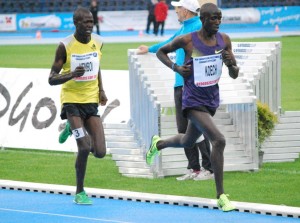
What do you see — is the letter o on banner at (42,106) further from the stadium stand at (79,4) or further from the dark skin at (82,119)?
the stadium stand at (79,4)

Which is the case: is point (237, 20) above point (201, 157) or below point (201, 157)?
above

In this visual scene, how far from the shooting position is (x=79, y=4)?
49.7 metres

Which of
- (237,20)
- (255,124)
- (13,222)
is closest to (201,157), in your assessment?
(255,124)

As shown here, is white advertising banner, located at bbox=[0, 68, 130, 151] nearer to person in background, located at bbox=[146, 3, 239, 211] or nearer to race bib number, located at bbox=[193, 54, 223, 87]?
person in background, located at bbox=[146, 3, 239, 211]

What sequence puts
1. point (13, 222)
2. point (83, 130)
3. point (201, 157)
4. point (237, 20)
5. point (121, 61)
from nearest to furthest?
point (13, 222) < point (83, 130) < point (201, 157) < point (121, 61) < point (237, 20)

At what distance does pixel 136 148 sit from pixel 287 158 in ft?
7.52

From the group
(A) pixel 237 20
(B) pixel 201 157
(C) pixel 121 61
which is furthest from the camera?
(A) pixel 237 20

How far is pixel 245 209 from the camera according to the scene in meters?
10.0

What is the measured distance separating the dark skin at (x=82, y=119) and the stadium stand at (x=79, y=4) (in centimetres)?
3812

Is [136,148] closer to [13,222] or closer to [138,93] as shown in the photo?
[138,93]

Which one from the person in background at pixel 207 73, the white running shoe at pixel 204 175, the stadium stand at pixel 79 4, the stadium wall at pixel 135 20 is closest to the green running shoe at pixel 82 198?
the person in background at pixel 207 73

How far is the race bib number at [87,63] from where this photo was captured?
10484mm

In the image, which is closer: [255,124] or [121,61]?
[255,124]

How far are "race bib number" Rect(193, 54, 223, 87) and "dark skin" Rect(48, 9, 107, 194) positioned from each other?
117cm
